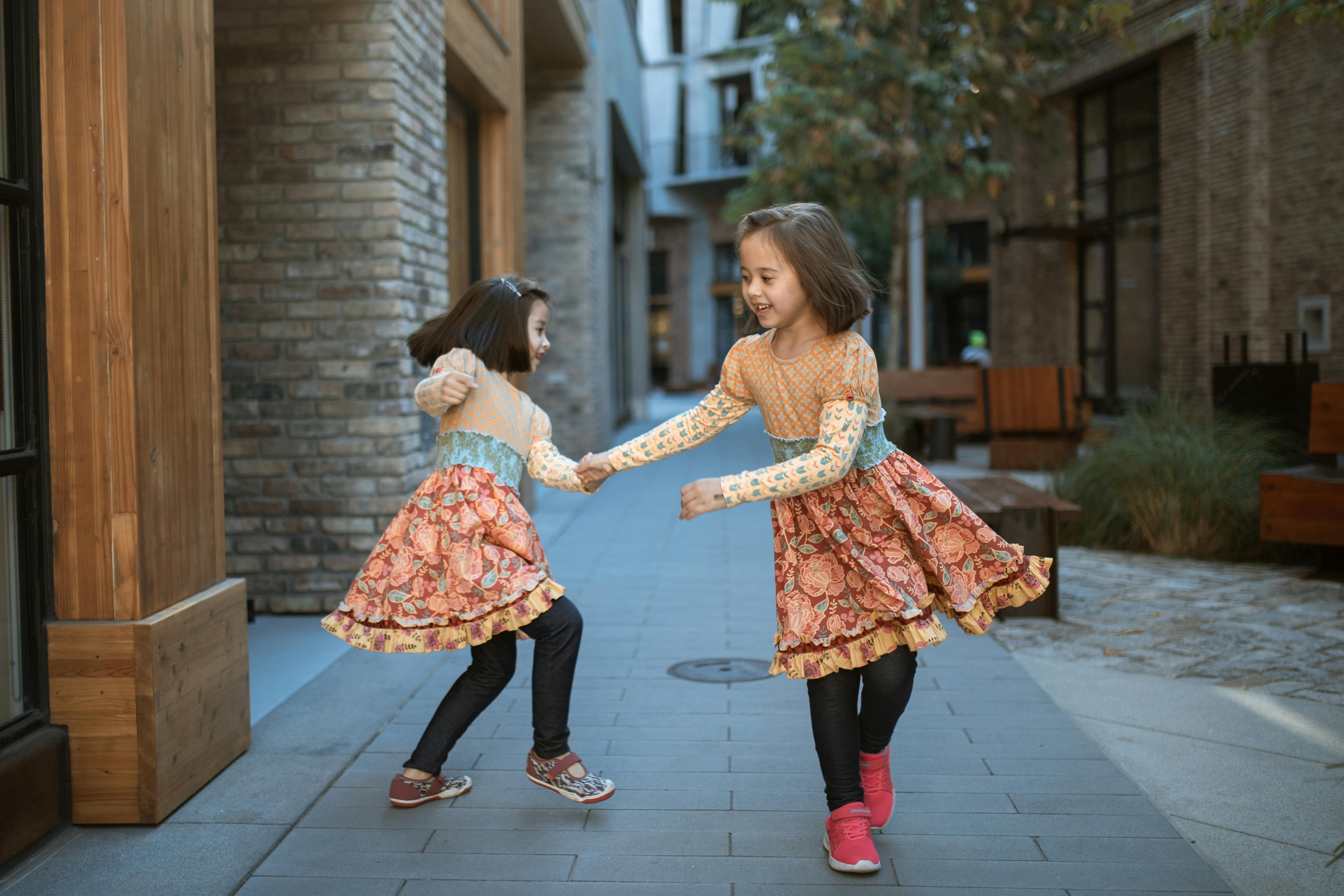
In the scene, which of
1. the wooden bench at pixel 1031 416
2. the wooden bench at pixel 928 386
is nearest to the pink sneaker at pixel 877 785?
the wooden bench at pixel 1031 416

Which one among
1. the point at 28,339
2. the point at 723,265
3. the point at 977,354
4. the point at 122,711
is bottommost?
the point at 122,711

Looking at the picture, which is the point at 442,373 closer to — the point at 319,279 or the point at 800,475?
the point at 800,475

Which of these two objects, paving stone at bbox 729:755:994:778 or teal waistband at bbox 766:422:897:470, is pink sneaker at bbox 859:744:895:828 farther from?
teal waistband at bbox 766:422:897:470

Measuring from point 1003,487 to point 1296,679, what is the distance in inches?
75.9

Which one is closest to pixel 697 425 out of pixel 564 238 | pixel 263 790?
pixel 263 790

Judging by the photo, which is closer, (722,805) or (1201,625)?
(722,805)

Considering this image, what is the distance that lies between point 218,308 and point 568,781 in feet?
5.60

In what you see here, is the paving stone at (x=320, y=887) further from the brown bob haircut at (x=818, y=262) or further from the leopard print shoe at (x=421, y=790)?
the brown bob haircut at (x=818, y=262)

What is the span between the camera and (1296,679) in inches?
173

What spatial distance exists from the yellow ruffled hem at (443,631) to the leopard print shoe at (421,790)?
45cm

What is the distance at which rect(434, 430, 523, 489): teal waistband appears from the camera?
3.04m

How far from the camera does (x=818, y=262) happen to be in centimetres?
269

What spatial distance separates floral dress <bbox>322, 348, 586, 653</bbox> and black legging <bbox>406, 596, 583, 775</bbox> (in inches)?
3.2

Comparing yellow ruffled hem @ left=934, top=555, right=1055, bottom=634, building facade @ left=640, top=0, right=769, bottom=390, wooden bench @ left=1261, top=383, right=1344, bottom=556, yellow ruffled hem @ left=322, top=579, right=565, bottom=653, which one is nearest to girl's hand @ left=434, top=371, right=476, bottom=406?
yellow ruffled hem @ left=322, top=579, right=565, bottom=653
